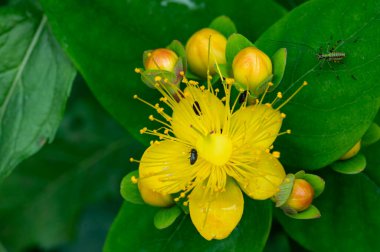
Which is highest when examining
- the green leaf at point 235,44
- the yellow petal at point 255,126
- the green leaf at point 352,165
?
the green leaf at point 235,44

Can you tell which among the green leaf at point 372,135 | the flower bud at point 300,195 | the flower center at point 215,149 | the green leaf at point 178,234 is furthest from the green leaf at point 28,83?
the green leaf at point 372,135

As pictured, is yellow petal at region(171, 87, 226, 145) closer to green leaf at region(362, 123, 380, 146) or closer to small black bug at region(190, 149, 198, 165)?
small black bug at region(190, 149, 198, 165)

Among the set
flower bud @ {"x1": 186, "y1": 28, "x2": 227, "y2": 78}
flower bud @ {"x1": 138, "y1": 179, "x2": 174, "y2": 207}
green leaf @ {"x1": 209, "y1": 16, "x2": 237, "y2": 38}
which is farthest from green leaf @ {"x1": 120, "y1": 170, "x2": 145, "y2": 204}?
green leaf @ {"x1": 209, "y1": 16, "x2": 237, "y2": 38}

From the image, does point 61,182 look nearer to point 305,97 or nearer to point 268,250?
point 268,250

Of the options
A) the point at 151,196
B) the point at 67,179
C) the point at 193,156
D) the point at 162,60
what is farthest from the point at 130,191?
the point at 67,179

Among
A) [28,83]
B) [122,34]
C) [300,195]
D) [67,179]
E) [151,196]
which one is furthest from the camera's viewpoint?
[67,179]

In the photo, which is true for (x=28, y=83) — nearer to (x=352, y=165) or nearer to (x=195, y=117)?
(x=195, y=117)

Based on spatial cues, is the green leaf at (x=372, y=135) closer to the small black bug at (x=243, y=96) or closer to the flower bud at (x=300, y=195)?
the flower bud at (x=300, y=195)
